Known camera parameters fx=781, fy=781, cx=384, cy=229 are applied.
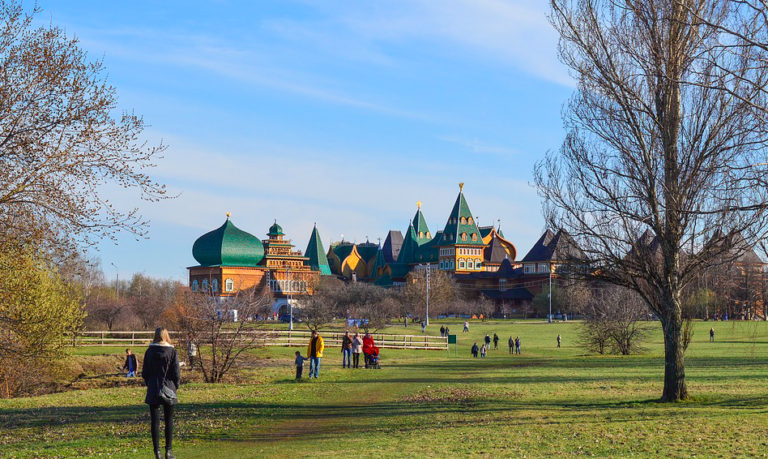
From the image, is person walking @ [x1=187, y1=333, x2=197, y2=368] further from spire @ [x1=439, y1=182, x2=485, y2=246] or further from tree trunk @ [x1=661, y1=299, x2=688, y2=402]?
spire @ [x1=439, y1=182, x2=485, y2=246]

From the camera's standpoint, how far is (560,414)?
51.6 feet

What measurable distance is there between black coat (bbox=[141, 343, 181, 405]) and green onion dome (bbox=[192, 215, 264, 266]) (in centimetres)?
10284

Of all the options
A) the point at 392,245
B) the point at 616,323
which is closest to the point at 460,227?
the point at 392,245

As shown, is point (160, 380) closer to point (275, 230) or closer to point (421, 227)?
point (275, 230)

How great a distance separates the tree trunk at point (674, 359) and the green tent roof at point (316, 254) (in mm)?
118802

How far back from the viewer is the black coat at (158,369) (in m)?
10.4

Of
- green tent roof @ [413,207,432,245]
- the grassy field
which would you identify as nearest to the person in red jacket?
the grassy field

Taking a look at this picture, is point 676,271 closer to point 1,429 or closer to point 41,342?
point 1,429

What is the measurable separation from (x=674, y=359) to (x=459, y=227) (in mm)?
112119

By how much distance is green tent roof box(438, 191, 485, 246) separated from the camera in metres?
128

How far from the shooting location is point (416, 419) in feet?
50.7

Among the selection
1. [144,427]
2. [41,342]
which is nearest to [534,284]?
[41,342]

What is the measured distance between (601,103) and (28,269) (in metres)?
13.3

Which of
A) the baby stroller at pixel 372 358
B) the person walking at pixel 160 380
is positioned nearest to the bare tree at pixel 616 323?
the baby stroller at pixel 372 358
